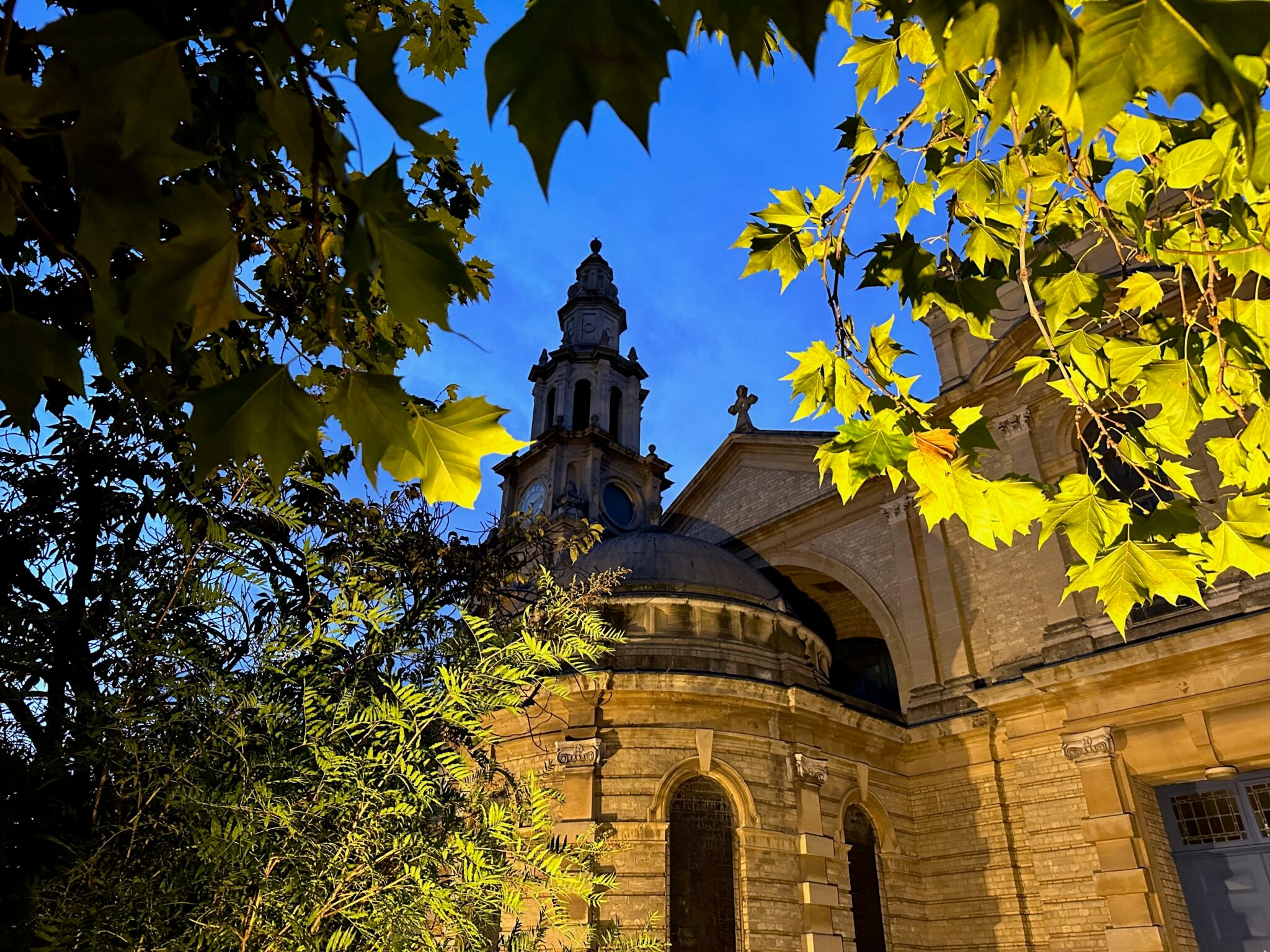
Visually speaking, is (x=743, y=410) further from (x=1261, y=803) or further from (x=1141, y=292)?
(x=1141, y=292)

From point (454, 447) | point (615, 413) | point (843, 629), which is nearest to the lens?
point (454, 447)

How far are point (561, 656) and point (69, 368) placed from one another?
9.43ft

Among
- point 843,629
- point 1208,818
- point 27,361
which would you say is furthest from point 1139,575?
point 843,629

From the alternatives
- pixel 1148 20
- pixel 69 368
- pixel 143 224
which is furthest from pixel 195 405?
pixel 1148 20

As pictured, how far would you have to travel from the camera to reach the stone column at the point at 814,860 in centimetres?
1066

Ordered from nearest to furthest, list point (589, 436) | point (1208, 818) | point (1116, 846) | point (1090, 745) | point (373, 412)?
point (373, 412), point (1116, 846), point (1208, 818), point (1090, 745), point (589, 436)

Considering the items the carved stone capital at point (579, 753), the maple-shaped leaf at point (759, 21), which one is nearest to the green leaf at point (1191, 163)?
the maple-shaped leaf at point (759, 21)

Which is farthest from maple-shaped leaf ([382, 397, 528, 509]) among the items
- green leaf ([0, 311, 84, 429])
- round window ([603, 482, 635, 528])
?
round window ([603, 482, 635, 528])

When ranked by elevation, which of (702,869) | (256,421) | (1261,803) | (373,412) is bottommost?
(256,421)

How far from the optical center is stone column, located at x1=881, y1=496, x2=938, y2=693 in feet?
50.9

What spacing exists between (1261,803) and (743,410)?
13951 mm

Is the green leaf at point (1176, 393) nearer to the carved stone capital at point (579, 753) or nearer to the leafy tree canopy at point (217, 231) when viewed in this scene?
the leafy tree canopy at point (217, 231)

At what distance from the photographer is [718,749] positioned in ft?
37.5

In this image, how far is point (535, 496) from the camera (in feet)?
86.0
